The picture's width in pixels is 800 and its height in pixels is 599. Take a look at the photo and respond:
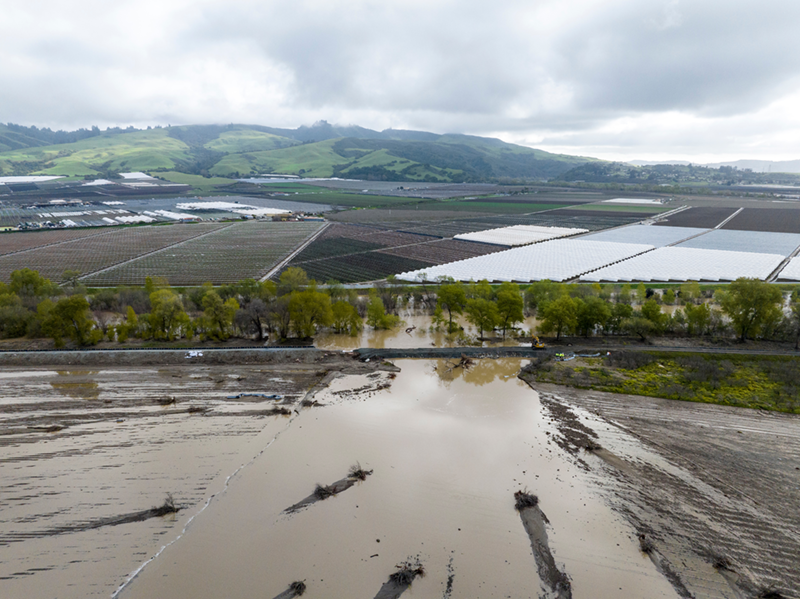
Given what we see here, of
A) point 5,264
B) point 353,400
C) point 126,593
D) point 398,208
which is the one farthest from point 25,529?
point 398,208

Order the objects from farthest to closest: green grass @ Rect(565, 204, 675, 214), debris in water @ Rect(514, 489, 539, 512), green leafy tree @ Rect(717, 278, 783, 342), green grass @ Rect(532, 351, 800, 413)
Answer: green grass @ Rect(565, 204, 675, 214) < green leafy tree @ Rect(717, 278, 783, 342) < green grass @ Rect(532, 351, 800, 413) < debris in water @ Rect(514, 489, 539, 512)

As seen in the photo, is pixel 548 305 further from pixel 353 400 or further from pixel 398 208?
pixel 398 208

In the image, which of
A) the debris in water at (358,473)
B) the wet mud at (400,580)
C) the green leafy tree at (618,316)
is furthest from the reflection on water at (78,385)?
the green leafy tree at (618,316)

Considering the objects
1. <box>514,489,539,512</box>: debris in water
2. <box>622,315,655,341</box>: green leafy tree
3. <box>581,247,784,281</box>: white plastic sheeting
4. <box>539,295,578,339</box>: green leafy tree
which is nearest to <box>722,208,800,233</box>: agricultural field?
<box>581,247,784,281</box>: white plastic sheeting

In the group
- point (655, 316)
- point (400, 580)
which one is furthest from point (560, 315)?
point (400, 580)

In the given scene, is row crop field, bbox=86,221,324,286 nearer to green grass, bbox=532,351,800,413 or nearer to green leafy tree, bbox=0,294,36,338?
green leafy tree, bbox=0,294,36,338

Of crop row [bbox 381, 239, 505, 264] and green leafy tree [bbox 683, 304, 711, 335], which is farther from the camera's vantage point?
crop row [bbox 381, 239, 505, 264]
